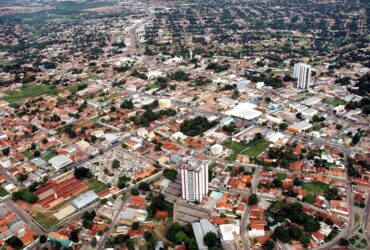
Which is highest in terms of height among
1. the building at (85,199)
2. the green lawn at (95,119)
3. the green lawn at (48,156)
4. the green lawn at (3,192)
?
the building at (85,199)

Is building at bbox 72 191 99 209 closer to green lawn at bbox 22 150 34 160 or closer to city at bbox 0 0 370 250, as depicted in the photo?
city at bbox 0 0 370 250

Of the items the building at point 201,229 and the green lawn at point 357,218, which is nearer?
the building at point 201,229

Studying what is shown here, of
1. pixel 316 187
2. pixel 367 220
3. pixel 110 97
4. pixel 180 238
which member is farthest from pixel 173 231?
pixel 110 97

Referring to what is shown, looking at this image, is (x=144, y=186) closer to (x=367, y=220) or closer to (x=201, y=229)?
(x=201, y=229)

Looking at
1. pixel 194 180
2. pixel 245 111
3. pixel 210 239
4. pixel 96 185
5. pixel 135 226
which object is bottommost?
pixel 96 185

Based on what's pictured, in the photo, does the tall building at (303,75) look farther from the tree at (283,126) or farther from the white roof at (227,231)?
the white roof at (227,231)

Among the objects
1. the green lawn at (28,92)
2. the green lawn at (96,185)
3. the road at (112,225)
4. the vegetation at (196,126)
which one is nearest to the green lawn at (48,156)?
the green lawn at (96,185)
